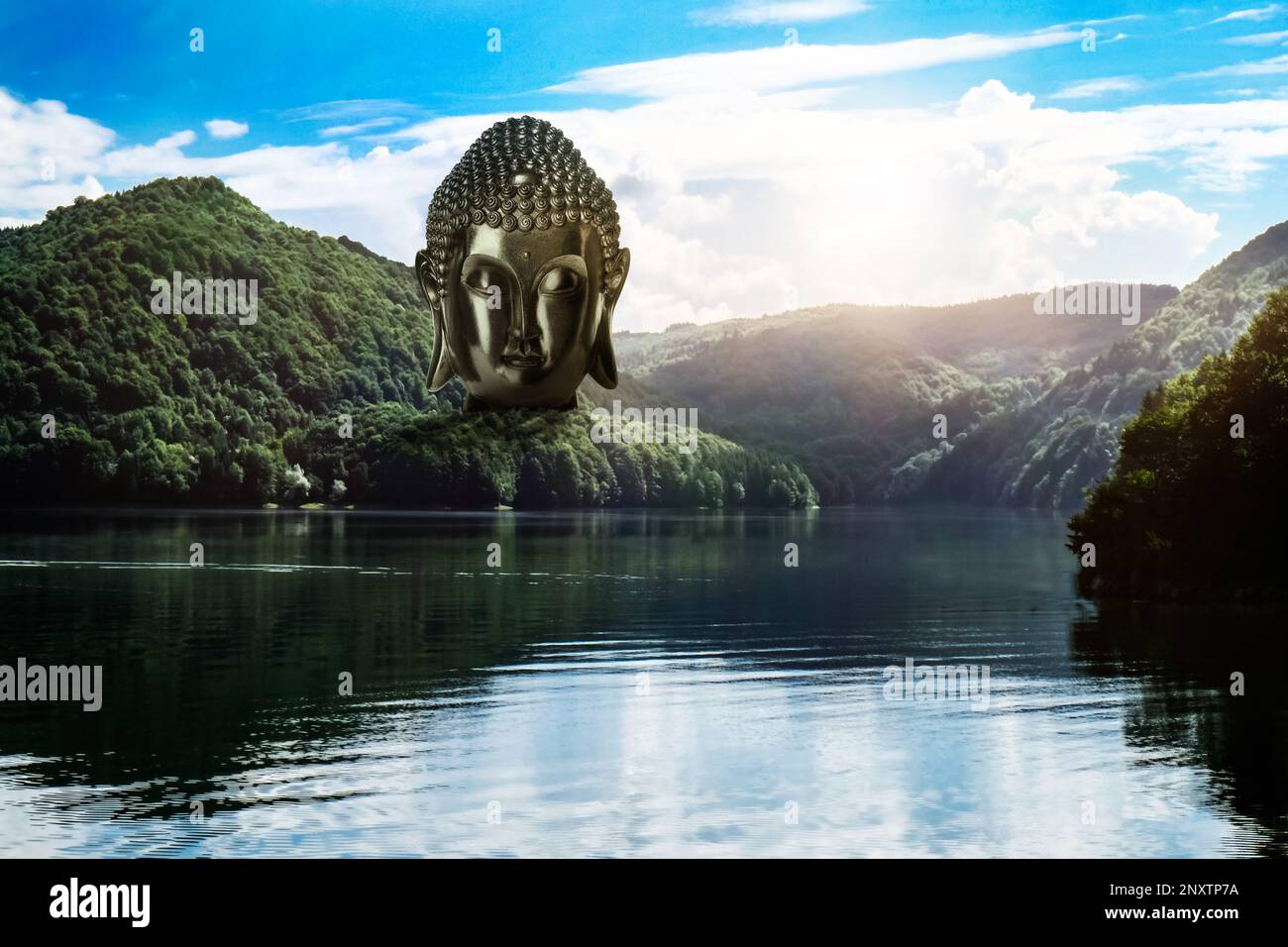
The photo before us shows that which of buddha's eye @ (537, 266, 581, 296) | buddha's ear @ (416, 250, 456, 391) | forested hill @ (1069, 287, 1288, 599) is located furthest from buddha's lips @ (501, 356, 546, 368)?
forested hill @ (1069, 287, 1288, 599)

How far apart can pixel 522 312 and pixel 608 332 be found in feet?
1.79

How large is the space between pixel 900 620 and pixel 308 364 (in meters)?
53.4

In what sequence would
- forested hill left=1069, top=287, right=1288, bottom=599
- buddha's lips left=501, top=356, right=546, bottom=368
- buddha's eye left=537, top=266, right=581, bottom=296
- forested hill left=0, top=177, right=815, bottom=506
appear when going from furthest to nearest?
forested hill left=1069, top=287, right=1288, bottom=599 < forested hill left=0, top=177, right=815, bottom=506 < buddha's eye left=537, top=266, right=581, bottom=296 < buddha's lips left=501, top=356, right=546, bottom=368

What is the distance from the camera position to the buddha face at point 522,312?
17.2ft

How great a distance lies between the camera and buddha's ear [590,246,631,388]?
565cm

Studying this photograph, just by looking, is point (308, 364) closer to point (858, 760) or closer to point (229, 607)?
point (858, 760)

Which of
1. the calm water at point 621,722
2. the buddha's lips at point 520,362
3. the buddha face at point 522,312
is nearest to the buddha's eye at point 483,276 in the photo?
the buddha face at point 522,312

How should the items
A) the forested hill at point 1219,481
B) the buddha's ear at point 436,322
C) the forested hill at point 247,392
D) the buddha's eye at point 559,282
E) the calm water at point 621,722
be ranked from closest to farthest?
the buddha's eye at point 559,282 → the buddha's ear at point 436,322 → the forested hill at point 247,392 → the calm water at point 621,722 → the forested hill at point 1219,481

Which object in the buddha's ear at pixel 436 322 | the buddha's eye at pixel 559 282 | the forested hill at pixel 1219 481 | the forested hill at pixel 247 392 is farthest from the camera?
the forested hill at pixel 1219 481

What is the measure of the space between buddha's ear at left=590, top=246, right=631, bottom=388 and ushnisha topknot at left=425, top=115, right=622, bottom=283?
0.16ft

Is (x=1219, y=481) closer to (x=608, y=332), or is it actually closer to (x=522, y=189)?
(x=608, y=332)

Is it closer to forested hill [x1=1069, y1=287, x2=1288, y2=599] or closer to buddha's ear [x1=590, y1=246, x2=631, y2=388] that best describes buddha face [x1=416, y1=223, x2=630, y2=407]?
buddha's ear [x1=590, y1=246, x2=631, y2=388]

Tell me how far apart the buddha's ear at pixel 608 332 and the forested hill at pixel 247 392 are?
25cm

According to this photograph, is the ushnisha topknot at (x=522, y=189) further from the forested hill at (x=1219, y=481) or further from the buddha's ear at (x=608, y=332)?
the forested hill at (x=1219, y=481)
